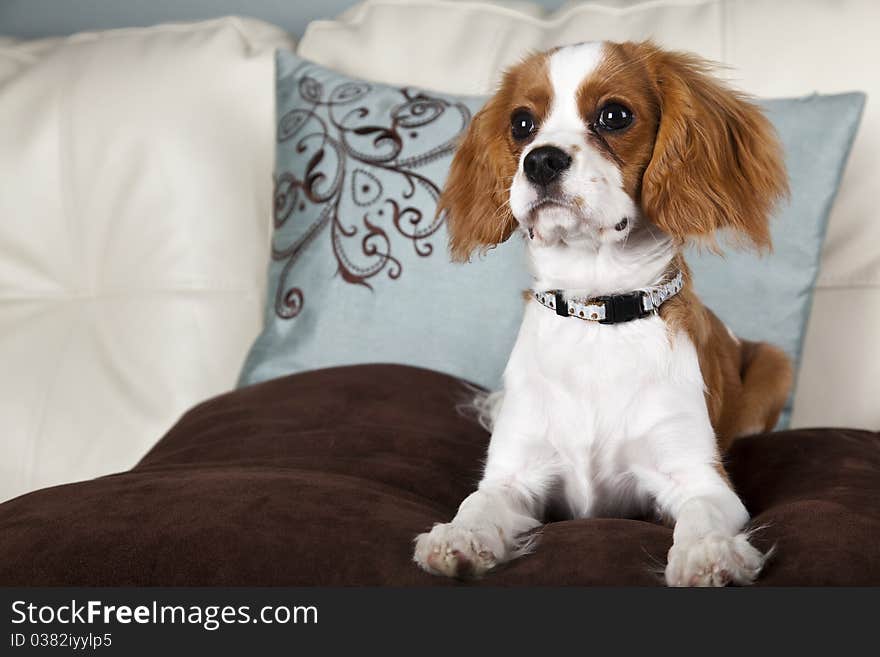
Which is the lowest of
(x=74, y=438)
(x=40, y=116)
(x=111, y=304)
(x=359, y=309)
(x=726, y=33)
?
(x=74, y=438)

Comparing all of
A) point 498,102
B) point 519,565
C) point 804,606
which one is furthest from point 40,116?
point 804,606

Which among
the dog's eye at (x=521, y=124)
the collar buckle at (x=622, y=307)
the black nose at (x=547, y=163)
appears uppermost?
the dog's eye at (x=521, y=124)

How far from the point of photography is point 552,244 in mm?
1189

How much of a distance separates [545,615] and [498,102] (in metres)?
0.72

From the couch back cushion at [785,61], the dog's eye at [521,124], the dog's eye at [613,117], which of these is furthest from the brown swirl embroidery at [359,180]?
the dog's eye at [613,117]

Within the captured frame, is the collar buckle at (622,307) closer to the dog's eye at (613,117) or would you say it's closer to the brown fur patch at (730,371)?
the brown fur patch at (730,371)

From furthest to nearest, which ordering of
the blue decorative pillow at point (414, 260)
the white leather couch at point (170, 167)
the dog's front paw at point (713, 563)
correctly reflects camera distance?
the white leather couch at point (170, 167), the blue decorative pillow at point (414, 260), the dog's front paw at point (713, 563)

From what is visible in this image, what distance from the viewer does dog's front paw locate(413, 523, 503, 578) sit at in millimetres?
908

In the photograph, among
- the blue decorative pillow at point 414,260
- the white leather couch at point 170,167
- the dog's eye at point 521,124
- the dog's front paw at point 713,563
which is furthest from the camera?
the white leather couch at point 170,167

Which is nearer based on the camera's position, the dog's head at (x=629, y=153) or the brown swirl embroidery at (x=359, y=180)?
the dog's head at (x=629, y=153)

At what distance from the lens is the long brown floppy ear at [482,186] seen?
4.19 feet

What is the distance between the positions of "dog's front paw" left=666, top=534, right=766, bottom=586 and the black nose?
1.33ft

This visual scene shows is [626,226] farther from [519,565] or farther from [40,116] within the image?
[40,116]

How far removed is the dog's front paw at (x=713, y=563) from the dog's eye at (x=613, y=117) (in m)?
0.48
